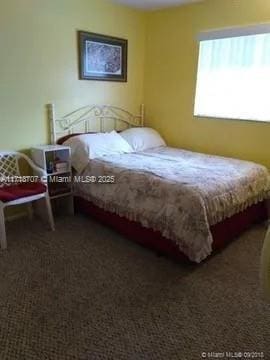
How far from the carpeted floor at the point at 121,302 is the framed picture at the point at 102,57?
2029 millimetres

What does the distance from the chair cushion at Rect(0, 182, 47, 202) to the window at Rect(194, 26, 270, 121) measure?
2.19 metres

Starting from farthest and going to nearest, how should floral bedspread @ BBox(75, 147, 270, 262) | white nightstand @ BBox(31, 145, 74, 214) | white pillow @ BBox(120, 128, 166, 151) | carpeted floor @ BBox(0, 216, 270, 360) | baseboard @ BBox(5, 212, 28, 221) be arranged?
white pillow @ BBox(120, 128, 166, 151) → baseboard @ BBox(5, 212, 28, 221) → white nightstand @ BBox(31, 145, 74, 214) → floral bedspread @ BBox(75, 147, 270, 262) → carpeted floor @ BBox(0, 216, 270, 360)

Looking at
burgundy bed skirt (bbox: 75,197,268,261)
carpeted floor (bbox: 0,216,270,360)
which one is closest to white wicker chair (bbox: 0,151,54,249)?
carpeted floor (bbox: 0,216,270,360)

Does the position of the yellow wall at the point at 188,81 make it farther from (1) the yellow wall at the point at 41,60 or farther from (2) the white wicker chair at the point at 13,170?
(2) the white wicker chair at the point at 13,170

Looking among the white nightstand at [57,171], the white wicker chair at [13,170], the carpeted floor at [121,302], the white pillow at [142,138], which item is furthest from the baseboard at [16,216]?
the white pillow at [142,138]

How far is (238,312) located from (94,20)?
3334 millimetres

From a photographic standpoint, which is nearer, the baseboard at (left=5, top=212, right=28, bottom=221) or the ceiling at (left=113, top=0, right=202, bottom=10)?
the baseboard at (left=5, top=212, right=28, bottom=221)

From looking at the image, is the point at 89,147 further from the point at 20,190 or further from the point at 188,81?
the point at 188,81

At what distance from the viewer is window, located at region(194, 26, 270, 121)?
2975 mm

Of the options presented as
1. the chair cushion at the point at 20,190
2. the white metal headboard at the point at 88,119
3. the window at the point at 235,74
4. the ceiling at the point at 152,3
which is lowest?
the chair cushion at the point at 20,190

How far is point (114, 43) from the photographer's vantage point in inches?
141

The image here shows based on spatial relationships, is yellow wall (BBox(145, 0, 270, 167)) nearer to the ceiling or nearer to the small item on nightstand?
the ceiling

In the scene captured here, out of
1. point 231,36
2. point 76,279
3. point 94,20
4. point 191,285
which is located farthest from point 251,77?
point 76,279

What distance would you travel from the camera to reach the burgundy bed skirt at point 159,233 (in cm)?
237
